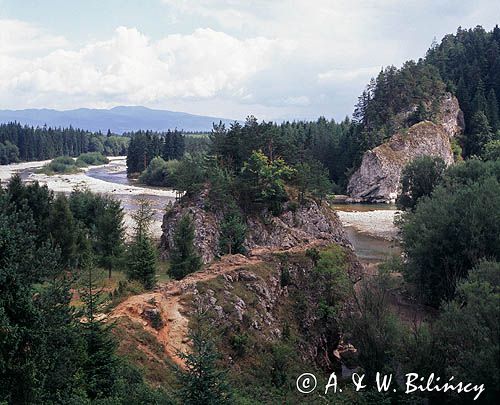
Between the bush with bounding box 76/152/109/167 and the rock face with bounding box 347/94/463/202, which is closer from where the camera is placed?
A: the rock face with bounding box 347/94/463/202

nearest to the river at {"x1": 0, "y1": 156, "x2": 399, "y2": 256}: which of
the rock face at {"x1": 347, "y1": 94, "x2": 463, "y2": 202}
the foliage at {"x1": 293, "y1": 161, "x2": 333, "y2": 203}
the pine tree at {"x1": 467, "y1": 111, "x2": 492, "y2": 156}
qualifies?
the rock face at {"x1": 347, "y1": 94, "x2": 463, "y2": 202}

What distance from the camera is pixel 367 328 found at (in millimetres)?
20797

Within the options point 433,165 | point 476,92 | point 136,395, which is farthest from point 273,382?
point 476,92

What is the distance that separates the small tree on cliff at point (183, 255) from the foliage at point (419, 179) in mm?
37396

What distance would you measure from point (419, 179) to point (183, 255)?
40.1m

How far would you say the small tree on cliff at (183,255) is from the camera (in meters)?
30.3

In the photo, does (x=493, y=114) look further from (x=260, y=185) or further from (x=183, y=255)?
(x=183, y=255)

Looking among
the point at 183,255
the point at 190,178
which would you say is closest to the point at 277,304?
the point at 183,255

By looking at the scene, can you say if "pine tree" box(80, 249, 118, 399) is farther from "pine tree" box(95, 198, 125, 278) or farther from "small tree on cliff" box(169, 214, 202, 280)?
"pine tree" box(95, 198, 125, 278)

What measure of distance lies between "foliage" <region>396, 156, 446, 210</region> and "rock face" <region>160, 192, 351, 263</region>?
1341 centimetres

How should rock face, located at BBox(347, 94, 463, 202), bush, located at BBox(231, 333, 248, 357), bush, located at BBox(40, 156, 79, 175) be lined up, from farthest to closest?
bush, located at BBox(40, 156, 79, 175), rock face, located at BBox(347, 94, 463, 202), bush, located at BBox(231, 333, 248, 357)

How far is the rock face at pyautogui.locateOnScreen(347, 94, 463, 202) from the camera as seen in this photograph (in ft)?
314

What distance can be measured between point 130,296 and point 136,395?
39.9ft

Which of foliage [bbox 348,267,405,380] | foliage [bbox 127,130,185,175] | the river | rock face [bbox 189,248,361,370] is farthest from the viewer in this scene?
foliage [bbox 127,130,185,175]
